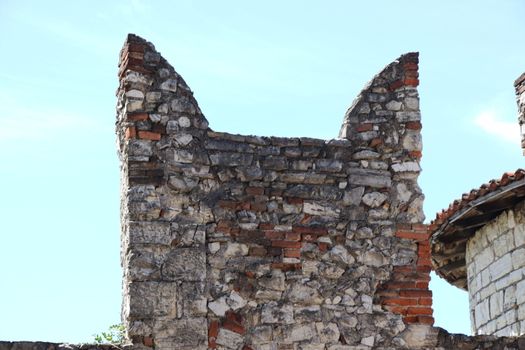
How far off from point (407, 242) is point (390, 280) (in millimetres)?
304

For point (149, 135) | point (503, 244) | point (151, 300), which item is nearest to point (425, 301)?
point (151, 300)

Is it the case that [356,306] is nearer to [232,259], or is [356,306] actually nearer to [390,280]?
[390,280]

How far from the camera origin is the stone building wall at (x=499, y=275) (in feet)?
37.5

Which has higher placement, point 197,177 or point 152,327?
point 197,177

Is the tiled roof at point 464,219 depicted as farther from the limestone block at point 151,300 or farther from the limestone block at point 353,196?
the limestone block at point 151,300

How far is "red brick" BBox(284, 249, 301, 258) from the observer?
852cm

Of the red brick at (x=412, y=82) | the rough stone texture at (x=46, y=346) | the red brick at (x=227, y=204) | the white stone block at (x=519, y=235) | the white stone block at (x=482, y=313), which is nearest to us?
the rough stone texture at (x=46, y=346)

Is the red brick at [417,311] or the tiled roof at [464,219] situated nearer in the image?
the red brick at [417,311]

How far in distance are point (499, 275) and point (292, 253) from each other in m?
3.87

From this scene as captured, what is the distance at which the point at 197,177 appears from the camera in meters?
8.51

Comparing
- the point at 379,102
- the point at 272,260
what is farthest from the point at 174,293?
the point at 379,102

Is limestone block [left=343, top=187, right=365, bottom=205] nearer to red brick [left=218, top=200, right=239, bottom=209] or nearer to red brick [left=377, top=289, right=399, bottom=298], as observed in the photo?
red brick [left=377, top=289, right=399, bottom=298]

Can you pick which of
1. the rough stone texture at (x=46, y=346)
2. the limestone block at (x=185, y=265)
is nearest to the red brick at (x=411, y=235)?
the limestone block at (x=185, y=265)

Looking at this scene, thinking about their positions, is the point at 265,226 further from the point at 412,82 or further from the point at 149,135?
the point at 412,82
